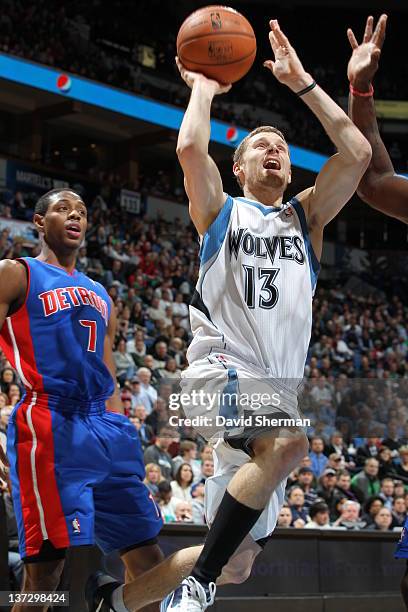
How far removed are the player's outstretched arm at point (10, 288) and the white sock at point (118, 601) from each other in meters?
0.72

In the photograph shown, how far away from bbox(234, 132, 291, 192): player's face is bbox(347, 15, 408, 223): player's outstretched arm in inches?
15.5

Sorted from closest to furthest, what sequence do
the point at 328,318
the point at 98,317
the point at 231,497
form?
1. the point at 231,497
2. the point at 98,317
3. the point at 328,318

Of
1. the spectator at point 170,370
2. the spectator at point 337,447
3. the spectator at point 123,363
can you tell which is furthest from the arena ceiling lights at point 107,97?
the spectator at point 337,447

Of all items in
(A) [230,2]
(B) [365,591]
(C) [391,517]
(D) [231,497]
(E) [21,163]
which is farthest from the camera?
(A) [230,2]

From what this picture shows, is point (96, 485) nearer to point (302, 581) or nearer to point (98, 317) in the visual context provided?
point (98, 317)

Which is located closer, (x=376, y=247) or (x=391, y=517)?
(x=391, y=517)

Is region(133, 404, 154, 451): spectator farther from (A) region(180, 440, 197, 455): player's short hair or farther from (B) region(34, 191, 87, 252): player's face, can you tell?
(B) region(34, 191, 87, 252): player's face

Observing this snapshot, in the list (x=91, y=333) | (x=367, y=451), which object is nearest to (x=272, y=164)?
(x=91, y=333)

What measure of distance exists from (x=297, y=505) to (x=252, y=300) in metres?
5.57

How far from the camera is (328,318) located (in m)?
17.8

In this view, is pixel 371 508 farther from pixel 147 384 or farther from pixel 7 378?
pixel 7 378

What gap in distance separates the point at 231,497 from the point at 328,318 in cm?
1471

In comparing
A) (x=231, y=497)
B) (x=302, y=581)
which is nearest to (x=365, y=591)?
(x=302, y=581)

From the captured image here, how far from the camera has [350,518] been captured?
8938mm
